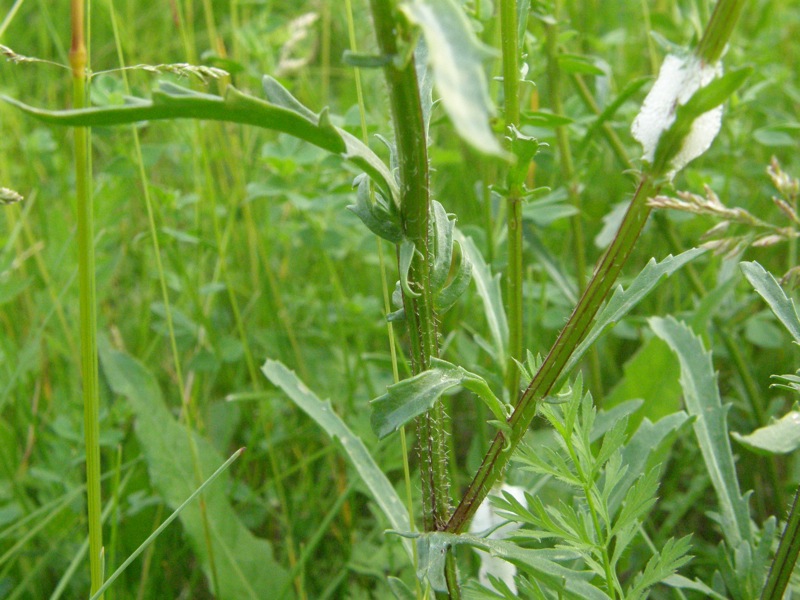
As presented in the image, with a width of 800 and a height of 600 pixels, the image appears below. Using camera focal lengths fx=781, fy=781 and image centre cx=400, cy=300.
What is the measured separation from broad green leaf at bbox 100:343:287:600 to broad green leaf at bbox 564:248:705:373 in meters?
0.85

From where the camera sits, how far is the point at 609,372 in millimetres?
1810

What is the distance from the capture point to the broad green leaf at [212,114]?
1.89 feet

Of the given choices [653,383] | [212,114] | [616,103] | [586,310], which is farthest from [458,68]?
[653,383]

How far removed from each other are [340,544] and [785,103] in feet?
6.36

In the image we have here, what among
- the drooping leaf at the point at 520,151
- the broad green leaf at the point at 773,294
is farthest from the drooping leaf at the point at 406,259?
the broad green leaf at the point at 773,294

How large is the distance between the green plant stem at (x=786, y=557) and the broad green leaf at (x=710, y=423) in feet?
0.51

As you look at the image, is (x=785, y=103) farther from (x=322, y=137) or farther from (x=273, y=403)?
(x=322, y=137)

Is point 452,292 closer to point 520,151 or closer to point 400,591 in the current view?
point 520,151

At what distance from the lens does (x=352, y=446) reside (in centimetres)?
104

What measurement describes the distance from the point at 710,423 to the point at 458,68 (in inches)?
32.5

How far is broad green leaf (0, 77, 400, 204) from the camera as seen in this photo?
1.89 ft

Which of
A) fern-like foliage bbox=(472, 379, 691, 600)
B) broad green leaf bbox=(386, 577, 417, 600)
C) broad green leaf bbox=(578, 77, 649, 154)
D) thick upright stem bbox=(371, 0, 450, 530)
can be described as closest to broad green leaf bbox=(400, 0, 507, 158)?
thick upright stem bbox=(371, 0, 450, 530)

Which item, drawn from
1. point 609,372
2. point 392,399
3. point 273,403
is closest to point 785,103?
point 609,372

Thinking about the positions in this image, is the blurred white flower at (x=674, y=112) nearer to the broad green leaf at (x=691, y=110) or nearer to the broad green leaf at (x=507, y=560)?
the broad green leaf at (x=691, y=110)
